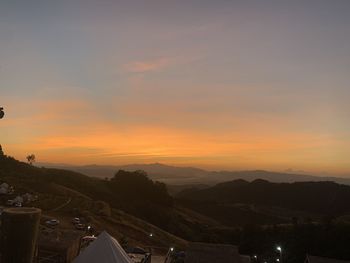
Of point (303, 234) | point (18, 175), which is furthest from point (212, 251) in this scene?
point (18, 175)

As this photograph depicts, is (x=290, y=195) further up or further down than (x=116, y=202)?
further down

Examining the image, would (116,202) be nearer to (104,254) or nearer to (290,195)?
(104,254)

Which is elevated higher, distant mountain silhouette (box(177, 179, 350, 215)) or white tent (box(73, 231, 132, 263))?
white tent (box(73, 231, 132, 263))

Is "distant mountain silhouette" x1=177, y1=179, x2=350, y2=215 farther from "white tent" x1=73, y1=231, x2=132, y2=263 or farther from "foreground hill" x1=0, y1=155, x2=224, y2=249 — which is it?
"white tent" x1=73, y1=231, x2=132, y2=263

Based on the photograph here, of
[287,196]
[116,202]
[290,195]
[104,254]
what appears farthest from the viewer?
[290,195]

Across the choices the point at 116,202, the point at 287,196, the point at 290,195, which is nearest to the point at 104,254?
the point at 116,202

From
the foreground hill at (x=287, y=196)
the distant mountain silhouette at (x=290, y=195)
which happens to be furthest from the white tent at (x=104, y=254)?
the distant mountain silhouette at (x=290, y=195)

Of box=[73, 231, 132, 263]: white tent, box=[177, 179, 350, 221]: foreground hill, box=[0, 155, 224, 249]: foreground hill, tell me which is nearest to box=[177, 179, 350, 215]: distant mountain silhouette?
box=[177, 179, 350, 221]: foreground hill

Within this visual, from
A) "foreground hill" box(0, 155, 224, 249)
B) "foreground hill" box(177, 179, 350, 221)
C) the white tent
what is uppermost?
the white tent

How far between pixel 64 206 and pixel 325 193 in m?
94.8

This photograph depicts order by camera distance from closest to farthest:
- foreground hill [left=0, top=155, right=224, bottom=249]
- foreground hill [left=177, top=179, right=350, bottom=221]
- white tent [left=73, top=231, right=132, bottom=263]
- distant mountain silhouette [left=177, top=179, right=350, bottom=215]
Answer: white tent [left=73, top=231, right=132, bottom=263]
foreground hill [left=0, top=155, right=224, bottom=249]
foreground hill [left=177, top=179, right=350, bottom=221]
distant mountain silhouette [left=177, top=179, right=350, bottom=215]

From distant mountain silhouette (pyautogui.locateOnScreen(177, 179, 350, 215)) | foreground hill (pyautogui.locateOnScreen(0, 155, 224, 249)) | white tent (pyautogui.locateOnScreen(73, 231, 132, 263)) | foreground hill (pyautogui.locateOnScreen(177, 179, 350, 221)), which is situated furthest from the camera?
distant mountain silhouette (pyautogui.locateOnScreen(177, 179, 350, 215))

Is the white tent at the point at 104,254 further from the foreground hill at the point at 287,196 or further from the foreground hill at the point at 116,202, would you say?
the foreground hill at the point at 287,196

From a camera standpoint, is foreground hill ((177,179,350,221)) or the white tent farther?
foreground hill ((177,179,350,221))
